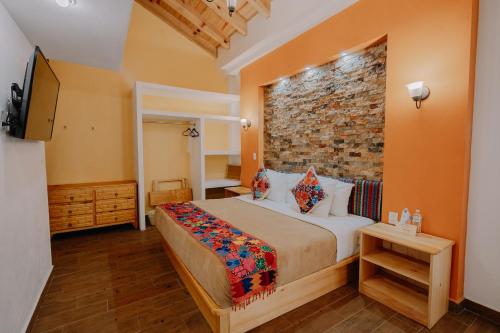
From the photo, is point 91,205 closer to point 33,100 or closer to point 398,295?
point 33,100

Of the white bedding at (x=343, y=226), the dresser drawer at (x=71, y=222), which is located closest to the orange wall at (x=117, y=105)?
the dresser drawer at (x=71, y=222)

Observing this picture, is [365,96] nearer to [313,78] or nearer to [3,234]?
[313,78]

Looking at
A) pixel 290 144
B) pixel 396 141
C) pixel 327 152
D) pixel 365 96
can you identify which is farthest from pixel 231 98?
pixel 396 141

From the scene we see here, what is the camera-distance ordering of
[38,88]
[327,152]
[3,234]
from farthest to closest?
1. [327,152]
2. [38,88]
3. [3,234]

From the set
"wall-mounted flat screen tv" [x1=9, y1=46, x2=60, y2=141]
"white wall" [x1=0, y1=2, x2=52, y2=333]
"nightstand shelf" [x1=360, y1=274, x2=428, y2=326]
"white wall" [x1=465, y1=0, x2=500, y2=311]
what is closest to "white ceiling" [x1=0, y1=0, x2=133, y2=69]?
"white wall" [x1=0, y1=2, x2=52, y2=333]

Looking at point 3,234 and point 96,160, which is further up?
point 96,160

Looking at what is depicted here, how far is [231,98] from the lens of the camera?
524cm

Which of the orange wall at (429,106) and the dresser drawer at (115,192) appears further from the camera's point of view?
the dresser drawer at (115,192)

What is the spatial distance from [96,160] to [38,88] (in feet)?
9.54

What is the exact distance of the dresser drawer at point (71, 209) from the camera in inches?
145

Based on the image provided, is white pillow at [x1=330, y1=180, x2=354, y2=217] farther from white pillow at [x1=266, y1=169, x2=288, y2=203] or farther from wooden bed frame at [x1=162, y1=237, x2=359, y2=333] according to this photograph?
white pillow at [x1=266, y1=169, x2=288, y2=203]

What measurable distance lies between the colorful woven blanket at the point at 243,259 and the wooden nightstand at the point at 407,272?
1074 mm

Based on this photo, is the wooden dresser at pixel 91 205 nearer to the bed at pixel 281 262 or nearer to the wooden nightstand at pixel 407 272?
the bed at pixel 281 262

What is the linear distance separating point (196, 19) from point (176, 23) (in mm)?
691
